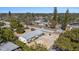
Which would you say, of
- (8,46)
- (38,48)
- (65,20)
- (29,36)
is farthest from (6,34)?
(65,20)

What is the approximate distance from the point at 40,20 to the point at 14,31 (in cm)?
29

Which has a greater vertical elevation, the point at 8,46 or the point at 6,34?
the point at 6,34

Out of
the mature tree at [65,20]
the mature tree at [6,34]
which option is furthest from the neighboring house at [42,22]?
the mature tree at [6,34]

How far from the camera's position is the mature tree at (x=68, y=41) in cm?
242

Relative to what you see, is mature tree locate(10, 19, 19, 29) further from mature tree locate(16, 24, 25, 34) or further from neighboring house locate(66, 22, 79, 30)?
neighboring house locate(66, 22, 79, 30)

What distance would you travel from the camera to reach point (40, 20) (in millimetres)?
2453

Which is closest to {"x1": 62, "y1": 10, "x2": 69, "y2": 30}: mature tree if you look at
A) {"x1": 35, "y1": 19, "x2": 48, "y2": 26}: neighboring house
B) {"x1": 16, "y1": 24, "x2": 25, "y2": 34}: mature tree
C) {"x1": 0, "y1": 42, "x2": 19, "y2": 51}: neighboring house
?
{"x1": 35, "y1": 19, "x2": 48, "y2": 26}: neighboring house

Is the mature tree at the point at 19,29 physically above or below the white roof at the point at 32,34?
above

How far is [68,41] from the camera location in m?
2.43

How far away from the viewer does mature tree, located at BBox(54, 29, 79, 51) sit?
2420 mm

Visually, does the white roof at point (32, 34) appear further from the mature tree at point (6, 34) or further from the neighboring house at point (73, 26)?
the neighboring house at point (73, 26)

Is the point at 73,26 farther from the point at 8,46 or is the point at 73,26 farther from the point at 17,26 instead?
the point at 8,46

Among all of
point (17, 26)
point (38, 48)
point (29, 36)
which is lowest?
point (38, 48)
